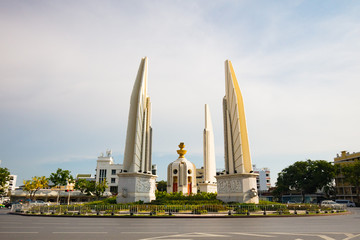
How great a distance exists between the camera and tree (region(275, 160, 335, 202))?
57.0 meters

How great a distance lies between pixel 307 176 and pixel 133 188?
47.0 meters

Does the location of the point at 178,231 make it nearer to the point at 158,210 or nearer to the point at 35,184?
the point at 158,210

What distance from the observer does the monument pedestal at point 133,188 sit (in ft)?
89.5

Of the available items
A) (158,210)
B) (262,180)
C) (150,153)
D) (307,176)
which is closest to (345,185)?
(307,176)

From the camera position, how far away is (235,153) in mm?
29781

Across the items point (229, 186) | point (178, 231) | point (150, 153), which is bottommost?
point (178, 231)

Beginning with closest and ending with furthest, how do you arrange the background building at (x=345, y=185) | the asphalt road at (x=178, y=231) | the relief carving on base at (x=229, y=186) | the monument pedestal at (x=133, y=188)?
1. the asphalt road at (x=178, y=231)
2. the monument pedestal at (x=133, y=188)
3. the relief carving on base at (x=229, y=186)
4. the background building at (x=345, y=185)

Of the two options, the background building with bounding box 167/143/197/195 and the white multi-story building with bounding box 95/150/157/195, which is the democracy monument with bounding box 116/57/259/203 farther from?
the white multi-story building with bounding box 95/150/157/195

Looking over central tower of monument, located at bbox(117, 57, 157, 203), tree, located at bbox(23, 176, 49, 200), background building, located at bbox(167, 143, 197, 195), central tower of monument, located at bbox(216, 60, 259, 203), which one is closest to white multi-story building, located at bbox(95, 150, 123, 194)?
tree, located at bbox(23, 176, 49, 200)

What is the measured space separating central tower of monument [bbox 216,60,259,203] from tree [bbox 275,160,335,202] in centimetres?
3605

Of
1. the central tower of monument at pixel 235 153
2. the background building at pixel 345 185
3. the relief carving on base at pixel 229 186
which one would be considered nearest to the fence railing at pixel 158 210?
the central tower of monument at pixel 235 153

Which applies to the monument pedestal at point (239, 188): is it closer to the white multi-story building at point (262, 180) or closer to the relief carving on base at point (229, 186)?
the relief carving on base at point (229, 186)

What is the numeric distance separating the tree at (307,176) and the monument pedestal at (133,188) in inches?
1683

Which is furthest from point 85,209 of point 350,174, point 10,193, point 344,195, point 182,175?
point 344,195
